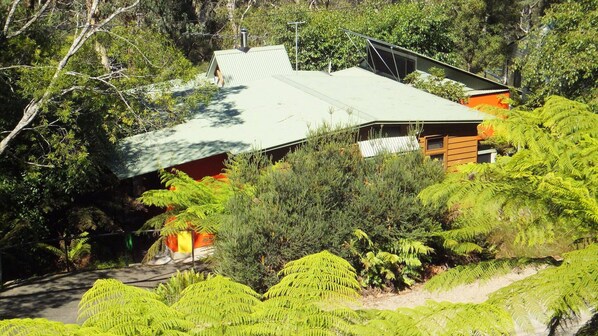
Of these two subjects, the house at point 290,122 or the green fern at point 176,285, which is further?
the house at point 290,122

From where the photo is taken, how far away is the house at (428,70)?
2670cm

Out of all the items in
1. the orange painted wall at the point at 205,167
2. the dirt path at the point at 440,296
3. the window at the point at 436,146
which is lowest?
the dirt path at the point at 440,296

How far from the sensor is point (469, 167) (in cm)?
834

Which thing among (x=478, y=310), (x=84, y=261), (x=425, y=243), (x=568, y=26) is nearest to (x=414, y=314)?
(x=478, y=310)

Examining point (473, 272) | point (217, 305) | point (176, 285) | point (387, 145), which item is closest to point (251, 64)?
point (387, 145)

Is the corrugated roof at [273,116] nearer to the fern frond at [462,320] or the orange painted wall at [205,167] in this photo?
the orange painted wall at [205,167]

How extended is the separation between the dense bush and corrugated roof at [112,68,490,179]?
2.49 m

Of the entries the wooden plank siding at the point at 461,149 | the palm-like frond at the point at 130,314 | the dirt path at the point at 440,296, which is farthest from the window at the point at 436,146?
the palm-like frond at the point at 130,314

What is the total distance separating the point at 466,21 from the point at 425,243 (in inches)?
985

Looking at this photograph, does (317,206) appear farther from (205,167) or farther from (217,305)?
(205,167)

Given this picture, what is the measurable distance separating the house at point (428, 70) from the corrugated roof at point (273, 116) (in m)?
5.86

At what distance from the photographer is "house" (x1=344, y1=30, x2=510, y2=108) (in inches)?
1051

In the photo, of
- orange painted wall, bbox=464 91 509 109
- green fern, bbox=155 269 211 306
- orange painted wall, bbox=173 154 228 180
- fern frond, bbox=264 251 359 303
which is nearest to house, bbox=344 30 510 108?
orange painted wall, bbox=464 91 509 109

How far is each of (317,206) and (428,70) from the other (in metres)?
18.1
